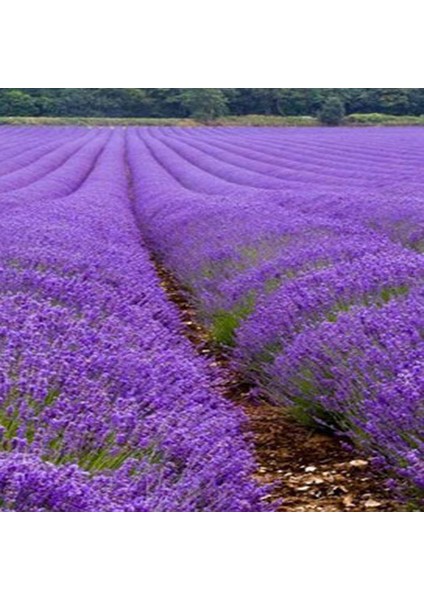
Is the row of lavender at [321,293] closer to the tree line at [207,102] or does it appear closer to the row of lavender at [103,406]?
the row of lavender at [103,406]

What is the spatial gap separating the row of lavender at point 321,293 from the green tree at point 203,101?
4862 mm

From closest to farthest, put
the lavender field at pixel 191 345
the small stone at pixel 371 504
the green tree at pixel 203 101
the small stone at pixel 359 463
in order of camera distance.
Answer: the lavender field at pixel 191 345
the small stone at pixel 371 504
the small stone at pixel 359 463
the green tree at pixel 203 101

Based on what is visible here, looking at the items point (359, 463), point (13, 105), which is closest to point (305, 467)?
point (359, 463)

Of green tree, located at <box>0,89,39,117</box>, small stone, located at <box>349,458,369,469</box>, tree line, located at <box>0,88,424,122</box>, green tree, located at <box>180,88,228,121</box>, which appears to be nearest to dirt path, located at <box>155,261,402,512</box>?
small stone, located at <box>349,458,369,469</box>

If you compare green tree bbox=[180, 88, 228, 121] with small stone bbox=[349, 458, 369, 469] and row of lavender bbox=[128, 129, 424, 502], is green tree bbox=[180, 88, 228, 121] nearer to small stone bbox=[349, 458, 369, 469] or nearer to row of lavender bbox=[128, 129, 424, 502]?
row of lavender bbox=[128, 129, 424, 502]

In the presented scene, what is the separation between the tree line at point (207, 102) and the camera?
1037 centimetres

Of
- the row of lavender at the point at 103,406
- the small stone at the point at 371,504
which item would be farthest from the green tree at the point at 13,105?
the small stone at the point at 371,504

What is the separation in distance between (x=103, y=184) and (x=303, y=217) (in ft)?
17.7

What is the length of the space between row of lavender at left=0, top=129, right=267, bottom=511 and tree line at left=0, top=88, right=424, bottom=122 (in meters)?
5.55

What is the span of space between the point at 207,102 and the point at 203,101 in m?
0.09

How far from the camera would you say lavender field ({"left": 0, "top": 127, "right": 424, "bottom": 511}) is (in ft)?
6.44

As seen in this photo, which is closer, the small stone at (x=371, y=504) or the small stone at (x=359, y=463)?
the small stone at (x=371, y=504)

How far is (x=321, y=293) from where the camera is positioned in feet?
12.4

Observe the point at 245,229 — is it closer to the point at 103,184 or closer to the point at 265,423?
the point at 265,423
